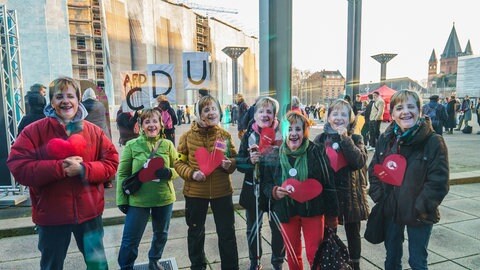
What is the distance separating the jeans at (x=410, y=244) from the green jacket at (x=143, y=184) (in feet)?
6.11

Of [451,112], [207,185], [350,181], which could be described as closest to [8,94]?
[207,185]

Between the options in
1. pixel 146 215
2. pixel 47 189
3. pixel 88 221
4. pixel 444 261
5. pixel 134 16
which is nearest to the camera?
pixel 47 189

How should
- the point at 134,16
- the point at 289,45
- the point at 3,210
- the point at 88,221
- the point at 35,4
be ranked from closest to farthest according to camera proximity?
the point at 88,221, the point at 289,45, the point at 3,210, the point at 134,16, the point at 35,4

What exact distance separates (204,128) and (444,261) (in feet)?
8.85

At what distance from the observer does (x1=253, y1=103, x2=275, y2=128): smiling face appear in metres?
2.76

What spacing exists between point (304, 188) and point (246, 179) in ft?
2.22

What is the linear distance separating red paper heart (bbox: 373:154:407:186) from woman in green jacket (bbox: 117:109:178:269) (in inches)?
69.7

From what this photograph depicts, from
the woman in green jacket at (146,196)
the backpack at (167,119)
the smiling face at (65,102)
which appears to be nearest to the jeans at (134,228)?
the woman in green jacket at (146,196)

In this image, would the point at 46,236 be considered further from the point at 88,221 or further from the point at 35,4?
the point at 35,4

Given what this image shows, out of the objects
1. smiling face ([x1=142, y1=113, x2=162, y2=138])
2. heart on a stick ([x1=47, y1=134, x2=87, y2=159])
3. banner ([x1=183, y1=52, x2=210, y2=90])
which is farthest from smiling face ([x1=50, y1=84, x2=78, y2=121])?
banner ([x1=183, y1=52, x2=210, y2=90])

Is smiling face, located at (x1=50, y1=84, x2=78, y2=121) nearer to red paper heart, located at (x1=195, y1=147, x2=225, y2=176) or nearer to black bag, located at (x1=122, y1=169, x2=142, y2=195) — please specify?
black bag, located at (x1=122, y1=169, x2=142, y2=195)

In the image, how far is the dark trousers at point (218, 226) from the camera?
278 cm

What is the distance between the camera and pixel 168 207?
114 inches

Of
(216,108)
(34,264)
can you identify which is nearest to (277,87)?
(216,108)
